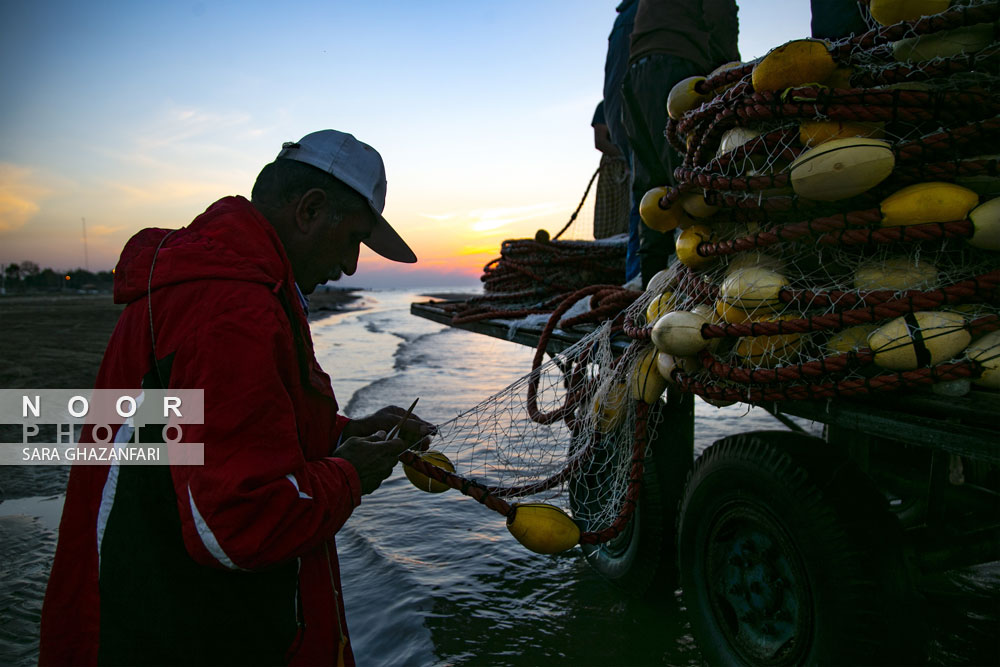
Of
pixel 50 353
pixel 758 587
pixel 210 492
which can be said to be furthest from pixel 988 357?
pixel 50 353

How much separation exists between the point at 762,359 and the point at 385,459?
1.14 meters

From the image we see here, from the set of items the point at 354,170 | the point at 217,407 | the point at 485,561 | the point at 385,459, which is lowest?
the point at 485,561

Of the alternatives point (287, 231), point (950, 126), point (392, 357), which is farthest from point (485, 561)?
point (392, 357)

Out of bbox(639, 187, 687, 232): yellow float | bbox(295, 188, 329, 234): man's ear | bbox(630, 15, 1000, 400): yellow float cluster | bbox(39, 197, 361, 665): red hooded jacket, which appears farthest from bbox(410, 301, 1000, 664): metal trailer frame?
bbox(295, 188, 329, 234): man's ear

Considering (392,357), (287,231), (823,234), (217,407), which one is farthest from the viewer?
(392,357)

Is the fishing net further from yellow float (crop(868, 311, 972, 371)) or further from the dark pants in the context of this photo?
the dark pants

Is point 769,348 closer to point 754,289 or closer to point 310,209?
point 754,289

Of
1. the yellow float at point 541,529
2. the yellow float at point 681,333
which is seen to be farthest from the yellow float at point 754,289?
the yellow float at point 541,529

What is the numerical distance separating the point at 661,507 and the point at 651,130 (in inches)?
77.5

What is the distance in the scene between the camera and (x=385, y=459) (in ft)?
5.52

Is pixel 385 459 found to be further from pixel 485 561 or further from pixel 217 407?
pixel 485 561

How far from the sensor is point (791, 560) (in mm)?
1902

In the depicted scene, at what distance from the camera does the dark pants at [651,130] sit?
3164 mm

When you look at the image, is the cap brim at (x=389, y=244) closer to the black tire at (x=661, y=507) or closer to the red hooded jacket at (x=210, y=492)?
the red hooded jacket at (x=210, y=492)
